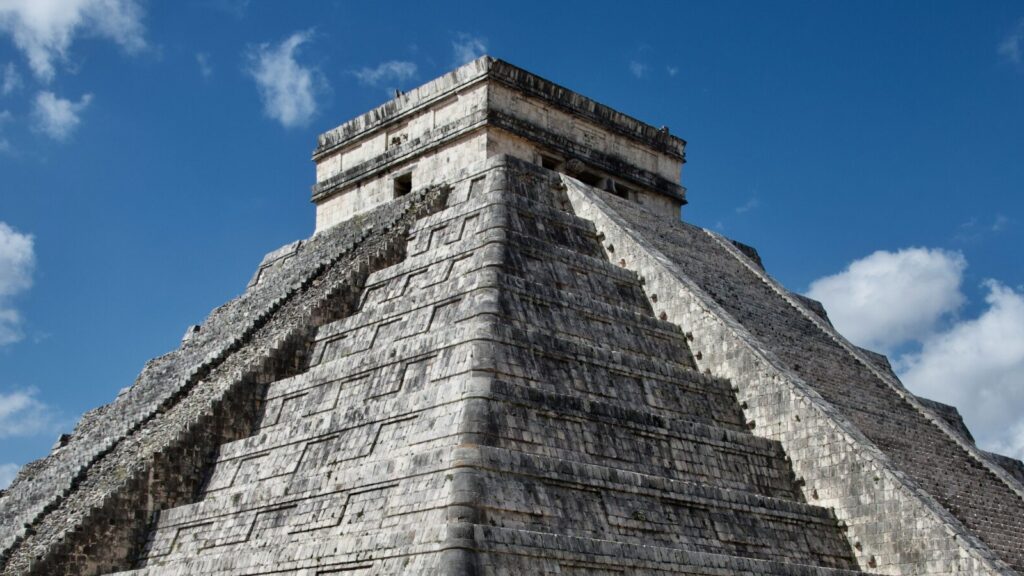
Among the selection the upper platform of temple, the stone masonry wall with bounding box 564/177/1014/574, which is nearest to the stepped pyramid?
the stone masonry wall with bounding box 564/177/1014/574

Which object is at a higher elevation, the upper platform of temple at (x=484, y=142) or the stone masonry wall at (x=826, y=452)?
the upper platform of temple at (x=484, y=142)

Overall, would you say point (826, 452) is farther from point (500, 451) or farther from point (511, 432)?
point (500, 451)

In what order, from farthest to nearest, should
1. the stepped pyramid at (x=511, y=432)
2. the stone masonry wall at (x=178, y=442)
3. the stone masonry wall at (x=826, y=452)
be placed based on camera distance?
the stone masonry wall at (x=178, y=442) → the stone masonry wall at (x=826, y=452) → the stepped pyramid at (x=511, y=432)

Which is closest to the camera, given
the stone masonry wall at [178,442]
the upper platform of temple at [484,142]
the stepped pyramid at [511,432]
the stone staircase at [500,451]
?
the stone staircase at [500,451]

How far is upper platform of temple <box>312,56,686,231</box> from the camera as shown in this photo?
18375 millimetres

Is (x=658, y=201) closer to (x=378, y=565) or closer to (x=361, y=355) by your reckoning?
(x=361, y=355)

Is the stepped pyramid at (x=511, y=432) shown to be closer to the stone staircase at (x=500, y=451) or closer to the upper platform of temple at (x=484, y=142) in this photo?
the stone staircase at (x=500, y=451)

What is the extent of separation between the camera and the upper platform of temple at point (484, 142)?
18.4 meters

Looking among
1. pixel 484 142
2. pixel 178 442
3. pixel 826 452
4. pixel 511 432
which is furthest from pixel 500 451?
pixel 484 142

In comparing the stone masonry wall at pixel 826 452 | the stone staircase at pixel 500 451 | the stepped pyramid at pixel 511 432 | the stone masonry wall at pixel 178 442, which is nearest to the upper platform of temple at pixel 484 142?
the stepped pyramid at pixel 511 432

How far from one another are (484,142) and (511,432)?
7.88 meters

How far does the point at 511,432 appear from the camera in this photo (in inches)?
430

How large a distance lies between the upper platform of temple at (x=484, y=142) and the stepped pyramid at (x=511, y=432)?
19.2 inches

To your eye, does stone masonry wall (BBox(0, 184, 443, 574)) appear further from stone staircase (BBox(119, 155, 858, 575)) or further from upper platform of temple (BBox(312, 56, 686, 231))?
upper platform of temple (BBox(312, 56, 686, 231))
